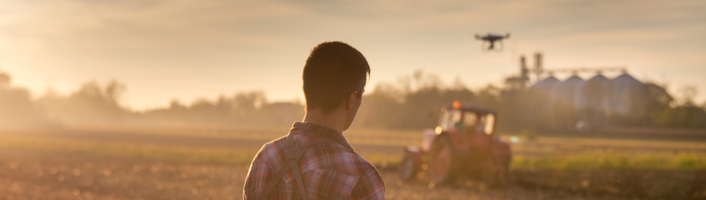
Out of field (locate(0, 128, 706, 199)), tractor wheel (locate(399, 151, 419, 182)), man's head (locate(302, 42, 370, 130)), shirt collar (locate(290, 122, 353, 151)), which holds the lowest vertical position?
field (locate(0, 128, 706, 199))

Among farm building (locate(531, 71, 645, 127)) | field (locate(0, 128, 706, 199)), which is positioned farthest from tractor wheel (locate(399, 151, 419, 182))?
farm building (locate(531, 71, 645, 127))

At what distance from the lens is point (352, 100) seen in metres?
1.53

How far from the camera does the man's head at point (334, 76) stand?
148 centimetres

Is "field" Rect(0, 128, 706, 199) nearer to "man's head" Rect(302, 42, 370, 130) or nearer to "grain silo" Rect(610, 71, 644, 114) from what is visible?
"grain silo" Rect(610, 71, 644, 114)

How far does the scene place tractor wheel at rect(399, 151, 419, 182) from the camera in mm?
10820

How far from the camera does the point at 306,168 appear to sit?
142cm

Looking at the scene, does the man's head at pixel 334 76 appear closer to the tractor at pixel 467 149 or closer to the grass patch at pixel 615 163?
the tractor at pixel 467 149

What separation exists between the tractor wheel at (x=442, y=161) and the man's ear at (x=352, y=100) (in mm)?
8023

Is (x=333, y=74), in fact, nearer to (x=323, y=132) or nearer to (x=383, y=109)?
(x=323, y=132)

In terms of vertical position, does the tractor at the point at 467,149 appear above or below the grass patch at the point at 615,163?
above

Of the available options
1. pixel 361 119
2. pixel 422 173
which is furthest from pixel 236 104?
pixel 422 173

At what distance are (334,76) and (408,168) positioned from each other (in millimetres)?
9765

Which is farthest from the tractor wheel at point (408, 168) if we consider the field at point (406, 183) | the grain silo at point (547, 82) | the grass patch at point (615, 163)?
the grain silo at point (547, 82)

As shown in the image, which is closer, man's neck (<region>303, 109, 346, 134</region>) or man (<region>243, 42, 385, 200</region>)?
man (<region>243, 42, 385, 200</region>)
